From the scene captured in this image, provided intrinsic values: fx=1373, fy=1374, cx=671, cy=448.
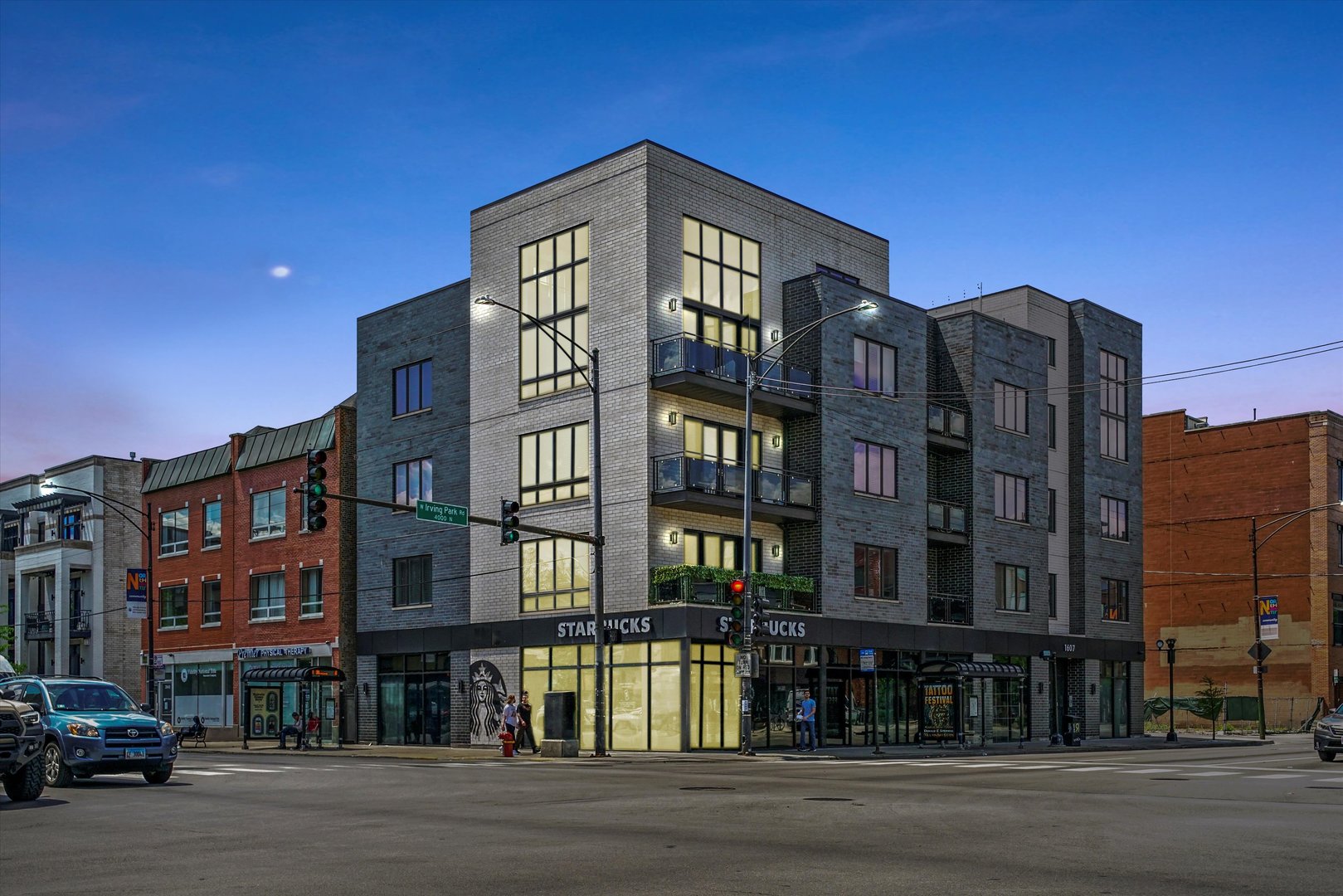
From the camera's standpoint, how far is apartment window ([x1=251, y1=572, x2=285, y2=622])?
55156 mm

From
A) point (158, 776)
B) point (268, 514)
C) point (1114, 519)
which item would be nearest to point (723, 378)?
point (158, 776)

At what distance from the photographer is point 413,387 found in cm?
5100

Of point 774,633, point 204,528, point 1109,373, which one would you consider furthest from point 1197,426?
point 204,528

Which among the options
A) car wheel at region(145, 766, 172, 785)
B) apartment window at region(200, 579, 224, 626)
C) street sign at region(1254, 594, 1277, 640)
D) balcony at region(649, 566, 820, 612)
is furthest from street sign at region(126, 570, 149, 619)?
street sign at region(1254, 594, 1277, 640)

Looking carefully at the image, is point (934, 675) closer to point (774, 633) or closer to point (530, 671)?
point (774, 633)

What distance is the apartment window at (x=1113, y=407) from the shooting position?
59.4 meters

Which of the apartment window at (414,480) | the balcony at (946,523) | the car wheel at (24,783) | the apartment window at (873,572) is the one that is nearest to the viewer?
the car wheel at (24,783)

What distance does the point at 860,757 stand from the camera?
123 ft

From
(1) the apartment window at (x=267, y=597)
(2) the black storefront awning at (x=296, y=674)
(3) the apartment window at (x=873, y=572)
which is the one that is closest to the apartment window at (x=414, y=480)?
(2) the black storefront awning at (x=296, y=674)

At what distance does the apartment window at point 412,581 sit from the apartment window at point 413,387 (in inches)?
218

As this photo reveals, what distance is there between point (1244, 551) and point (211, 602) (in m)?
52.4

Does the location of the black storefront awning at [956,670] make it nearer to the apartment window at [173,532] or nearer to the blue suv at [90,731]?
the blue suv at [90,731]

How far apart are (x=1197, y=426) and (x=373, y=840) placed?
7227 cm

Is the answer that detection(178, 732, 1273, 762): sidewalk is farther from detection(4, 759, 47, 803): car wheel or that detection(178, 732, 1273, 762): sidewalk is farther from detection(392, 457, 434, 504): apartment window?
detection(4, 759, 47, 803): car wheel
